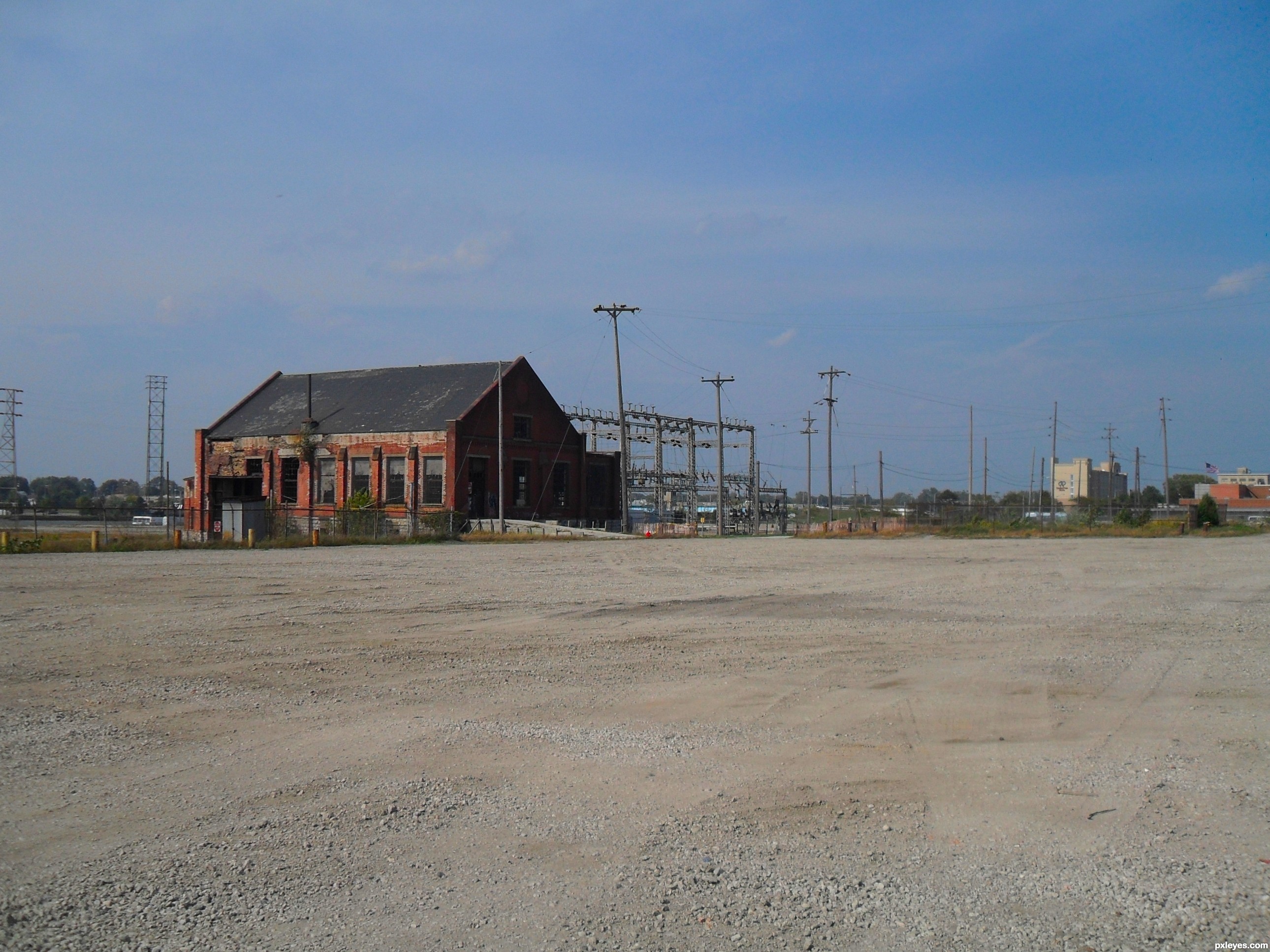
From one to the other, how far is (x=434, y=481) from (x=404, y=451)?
8.14 ft

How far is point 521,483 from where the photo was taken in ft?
170

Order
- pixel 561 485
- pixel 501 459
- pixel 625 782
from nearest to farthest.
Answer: pixel 625 782 → pixel 501 459 → pixel 561 485

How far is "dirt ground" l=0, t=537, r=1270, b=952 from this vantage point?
180 inches

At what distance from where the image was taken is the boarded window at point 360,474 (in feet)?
165

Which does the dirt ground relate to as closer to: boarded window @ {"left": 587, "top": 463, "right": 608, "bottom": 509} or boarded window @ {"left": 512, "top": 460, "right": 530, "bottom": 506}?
boarded window @ {"left": 512, "top": 460, "right": 530, "bottom": 506}

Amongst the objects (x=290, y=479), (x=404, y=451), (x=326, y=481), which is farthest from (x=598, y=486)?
(x=290, y=479)

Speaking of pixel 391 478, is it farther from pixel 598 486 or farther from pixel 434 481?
pixel 598 486

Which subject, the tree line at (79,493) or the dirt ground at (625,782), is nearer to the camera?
the dirt ground at (625,782)

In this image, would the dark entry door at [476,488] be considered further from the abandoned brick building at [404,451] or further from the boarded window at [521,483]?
the boarded window at [521,483]

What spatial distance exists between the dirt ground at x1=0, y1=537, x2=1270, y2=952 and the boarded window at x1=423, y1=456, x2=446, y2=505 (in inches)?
1329

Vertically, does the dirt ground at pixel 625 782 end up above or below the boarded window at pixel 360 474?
below

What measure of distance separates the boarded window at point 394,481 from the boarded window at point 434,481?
4.98 feet

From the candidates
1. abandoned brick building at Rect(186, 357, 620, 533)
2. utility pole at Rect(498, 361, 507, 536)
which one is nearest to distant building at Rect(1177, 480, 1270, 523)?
abandoned brick building at Rect(186, 357, 620, 533)

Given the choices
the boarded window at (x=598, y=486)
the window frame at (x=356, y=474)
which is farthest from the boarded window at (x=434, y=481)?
the boarded window at (x=598, y=486)
